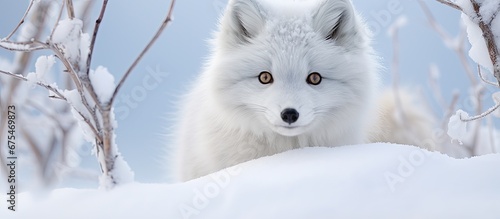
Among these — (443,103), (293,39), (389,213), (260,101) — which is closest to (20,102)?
(260,101)

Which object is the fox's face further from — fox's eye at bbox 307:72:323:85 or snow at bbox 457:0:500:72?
snow at bbox 457:0:500:72

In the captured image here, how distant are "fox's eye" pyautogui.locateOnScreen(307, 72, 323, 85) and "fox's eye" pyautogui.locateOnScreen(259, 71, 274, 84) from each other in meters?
0.15

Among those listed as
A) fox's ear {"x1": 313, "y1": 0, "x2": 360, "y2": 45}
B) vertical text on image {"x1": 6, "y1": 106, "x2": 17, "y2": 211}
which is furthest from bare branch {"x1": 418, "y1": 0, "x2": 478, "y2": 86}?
vertical text on image {"x1": 6, "y1": 106, "x2": 17, "y2": 211}

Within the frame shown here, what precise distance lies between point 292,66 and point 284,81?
0.22 ft

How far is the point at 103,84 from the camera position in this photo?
4.70 feet

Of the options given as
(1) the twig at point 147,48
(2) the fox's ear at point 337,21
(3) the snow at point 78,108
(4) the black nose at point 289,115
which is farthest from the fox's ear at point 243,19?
(3) the snow at point 78,108

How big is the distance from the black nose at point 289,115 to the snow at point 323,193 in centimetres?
34

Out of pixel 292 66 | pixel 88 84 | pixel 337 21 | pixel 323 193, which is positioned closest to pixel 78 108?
pixel 88 84

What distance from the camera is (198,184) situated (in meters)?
1.41

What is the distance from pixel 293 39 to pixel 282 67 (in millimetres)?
161

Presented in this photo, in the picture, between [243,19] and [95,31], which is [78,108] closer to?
[95,31]

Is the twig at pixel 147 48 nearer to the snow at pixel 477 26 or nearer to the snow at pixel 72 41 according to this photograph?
the snow at pixel 72 41

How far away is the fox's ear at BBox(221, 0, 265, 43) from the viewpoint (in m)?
2.19

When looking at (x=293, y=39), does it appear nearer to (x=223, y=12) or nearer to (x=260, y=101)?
(x=260, y=101)
